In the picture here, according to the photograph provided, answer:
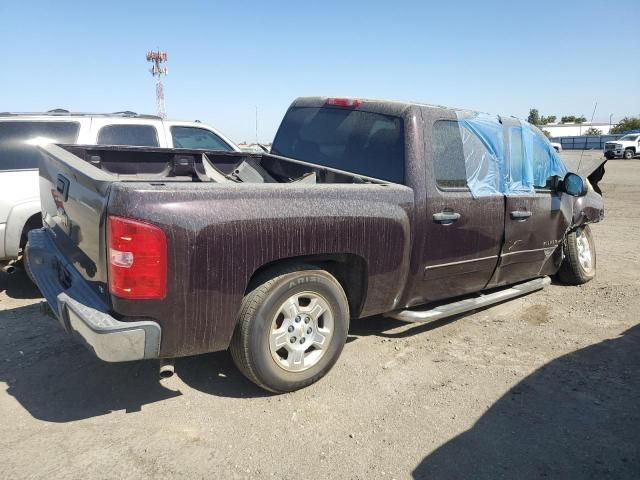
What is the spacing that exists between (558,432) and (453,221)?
5.34 ft

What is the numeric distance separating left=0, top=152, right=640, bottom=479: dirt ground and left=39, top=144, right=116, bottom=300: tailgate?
2.70ft

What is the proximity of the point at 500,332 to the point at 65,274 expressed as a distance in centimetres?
354

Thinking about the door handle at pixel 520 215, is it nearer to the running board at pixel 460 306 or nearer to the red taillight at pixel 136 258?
the running board at pixel 460 306

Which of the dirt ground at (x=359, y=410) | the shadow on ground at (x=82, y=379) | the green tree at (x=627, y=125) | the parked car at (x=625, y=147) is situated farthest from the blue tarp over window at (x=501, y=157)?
the green tree at (x=627, y=125)

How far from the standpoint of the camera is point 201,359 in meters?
3.91

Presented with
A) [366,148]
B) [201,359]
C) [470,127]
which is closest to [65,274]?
[201,359]

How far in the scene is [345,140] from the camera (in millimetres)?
4426

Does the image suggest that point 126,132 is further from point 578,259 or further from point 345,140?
point 578,259

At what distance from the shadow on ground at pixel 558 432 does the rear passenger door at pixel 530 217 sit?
1.08 m

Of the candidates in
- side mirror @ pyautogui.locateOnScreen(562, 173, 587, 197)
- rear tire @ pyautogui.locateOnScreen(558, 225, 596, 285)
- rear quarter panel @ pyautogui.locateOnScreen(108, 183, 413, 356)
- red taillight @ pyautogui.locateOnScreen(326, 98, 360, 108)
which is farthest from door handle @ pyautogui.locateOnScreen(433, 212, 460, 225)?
rear tire @ pyautogui.locateOnScreen(558, 225, 596, 285)

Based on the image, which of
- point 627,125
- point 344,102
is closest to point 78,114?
point 344,102

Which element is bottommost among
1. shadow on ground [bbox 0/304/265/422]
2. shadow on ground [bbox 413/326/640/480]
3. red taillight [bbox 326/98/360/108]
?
shadow on ground [bbox 0/304/265/422]

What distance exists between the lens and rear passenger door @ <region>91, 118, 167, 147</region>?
19.4 feet

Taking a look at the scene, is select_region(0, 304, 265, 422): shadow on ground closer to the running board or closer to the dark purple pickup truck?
the dark purple pickup truck
